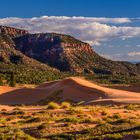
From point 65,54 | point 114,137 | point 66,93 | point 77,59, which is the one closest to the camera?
point 114,137

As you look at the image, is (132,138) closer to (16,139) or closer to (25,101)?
(16,139)

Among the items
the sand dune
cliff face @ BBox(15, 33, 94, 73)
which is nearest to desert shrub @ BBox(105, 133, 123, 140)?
the sand dune

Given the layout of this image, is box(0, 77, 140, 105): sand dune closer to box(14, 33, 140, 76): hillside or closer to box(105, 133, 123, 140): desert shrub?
box(105, 133, 123, 140): desert shrub

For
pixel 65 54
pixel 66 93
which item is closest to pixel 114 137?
pixel 66 93

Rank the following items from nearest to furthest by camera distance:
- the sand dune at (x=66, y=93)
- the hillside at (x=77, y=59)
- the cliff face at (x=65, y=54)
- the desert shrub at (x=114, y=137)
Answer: the desert shrub at (x=114, y=137) → the sand dune at (x=66, y=93) → the hillside at (x=77, y=59) → the cliff face at (x=65, y=54)

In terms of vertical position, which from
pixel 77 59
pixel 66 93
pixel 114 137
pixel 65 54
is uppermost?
pixel 65 54

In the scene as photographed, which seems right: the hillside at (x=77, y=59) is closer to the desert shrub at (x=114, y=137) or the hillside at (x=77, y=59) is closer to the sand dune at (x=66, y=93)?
the sand dune at (x=66, y=93)

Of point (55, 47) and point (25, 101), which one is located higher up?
point (55, 47)

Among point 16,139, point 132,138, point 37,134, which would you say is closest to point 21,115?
point 37,134

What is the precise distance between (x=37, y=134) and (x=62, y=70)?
144628mm

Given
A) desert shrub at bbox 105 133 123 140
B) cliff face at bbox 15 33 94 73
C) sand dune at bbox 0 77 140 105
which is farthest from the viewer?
cliff face at bbox 15 33 94 73

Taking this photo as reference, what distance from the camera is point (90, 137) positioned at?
65.2 feet

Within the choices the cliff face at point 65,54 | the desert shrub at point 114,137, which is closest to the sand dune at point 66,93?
the desert shrub at point 114,137

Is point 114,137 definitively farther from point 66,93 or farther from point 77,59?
point 77,59
